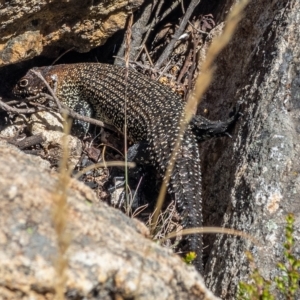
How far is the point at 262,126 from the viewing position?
13.0 ft

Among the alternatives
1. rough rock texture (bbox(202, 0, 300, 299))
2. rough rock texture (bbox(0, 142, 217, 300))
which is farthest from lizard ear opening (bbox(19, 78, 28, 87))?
rough rock texture (bbox(0, 142, 217, 300))

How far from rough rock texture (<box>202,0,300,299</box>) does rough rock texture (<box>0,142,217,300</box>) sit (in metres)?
1.43

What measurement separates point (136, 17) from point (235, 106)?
5.95 ft

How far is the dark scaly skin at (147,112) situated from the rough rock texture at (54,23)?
0.53 m

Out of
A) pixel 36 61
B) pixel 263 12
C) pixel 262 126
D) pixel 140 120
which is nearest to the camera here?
pixel 262 126

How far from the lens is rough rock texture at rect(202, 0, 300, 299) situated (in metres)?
3.56

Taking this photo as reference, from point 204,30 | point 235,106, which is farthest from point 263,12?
point 204,30

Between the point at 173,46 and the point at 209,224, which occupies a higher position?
the point at 173,46

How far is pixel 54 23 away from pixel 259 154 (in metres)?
2.15

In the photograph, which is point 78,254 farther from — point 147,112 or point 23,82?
point 23,82

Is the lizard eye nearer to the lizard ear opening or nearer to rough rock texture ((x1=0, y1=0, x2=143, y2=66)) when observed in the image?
the lizard ear opening

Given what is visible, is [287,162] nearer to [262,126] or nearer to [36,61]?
[262,126]

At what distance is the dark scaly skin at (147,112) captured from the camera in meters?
4.45

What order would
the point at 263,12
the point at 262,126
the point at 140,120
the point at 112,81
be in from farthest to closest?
the point at 112,81
the point at 140,120
the point at 263,12
the point at 262,126
